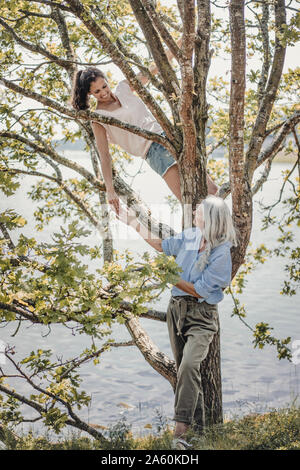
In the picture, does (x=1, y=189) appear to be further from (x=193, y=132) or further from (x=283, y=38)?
(x=283, y=38)

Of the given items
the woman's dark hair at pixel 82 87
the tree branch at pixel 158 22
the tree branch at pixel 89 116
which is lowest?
the tree branch at pixel 89 116

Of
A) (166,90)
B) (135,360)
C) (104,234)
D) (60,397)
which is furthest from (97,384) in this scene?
(166,90)

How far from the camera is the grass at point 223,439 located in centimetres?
431

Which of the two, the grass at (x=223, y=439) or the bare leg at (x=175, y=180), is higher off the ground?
the bare leg at (x=175, y=180)

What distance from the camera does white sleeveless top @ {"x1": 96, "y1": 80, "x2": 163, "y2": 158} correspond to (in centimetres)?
522

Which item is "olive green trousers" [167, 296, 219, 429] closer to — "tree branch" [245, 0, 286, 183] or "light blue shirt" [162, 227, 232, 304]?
"light blue shirt" [162, 227, 232, 304]

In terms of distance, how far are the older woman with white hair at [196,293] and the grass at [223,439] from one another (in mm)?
248

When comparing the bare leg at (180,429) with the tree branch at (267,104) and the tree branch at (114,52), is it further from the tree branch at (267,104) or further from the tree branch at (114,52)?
the tree branch at (114,52)

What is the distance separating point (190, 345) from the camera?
4266mm

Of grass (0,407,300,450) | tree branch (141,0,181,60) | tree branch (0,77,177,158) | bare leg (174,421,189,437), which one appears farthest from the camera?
tree branch (141,0,181,60)

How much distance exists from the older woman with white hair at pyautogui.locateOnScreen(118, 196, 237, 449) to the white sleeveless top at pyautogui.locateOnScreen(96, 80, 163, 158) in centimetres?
125

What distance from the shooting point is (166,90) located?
5.25 m

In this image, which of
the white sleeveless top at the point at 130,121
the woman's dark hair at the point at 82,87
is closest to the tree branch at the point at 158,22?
the white sleeveless top at the point at 130,121

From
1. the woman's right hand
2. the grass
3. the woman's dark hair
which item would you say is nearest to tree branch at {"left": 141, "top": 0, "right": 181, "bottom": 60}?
the woman's dark hair
